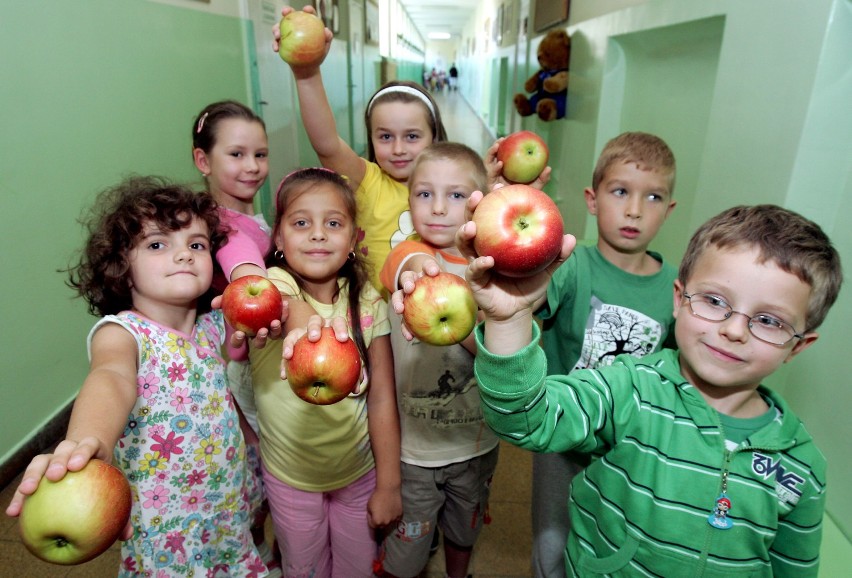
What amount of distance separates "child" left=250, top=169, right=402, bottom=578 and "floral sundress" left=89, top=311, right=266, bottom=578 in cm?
13

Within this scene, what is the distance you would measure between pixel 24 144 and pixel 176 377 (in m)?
1.62

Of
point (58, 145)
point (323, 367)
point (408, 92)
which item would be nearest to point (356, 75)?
point (58, 145)

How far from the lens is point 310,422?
135cm

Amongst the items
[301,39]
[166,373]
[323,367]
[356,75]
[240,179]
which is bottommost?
[166,373]

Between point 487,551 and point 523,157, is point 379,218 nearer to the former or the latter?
point 523,157

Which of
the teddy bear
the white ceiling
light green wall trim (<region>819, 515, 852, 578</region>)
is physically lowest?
light green wall trim (<region>819, 515, 852, 578</region>)

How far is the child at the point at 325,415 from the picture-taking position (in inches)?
53.2

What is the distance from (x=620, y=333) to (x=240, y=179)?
51.3 inches

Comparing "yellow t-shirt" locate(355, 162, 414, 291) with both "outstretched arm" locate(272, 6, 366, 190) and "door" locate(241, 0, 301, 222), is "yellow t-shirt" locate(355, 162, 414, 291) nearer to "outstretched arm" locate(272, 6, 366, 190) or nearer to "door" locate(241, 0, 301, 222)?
"outstretched arm" locate(272, 6, 366, 190)

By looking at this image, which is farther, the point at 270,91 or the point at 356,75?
the point at 356,75

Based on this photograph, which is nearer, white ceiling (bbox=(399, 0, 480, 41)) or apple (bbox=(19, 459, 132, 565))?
apple (bbox=(19, 459, 132, 565))

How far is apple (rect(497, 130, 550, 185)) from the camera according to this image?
1.83 m

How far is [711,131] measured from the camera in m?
2.13

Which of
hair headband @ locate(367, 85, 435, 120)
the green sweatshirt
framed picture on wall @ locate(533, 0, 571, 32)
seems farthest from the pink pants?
framed picture on wall @ locate(533, 0, 571, 32)
